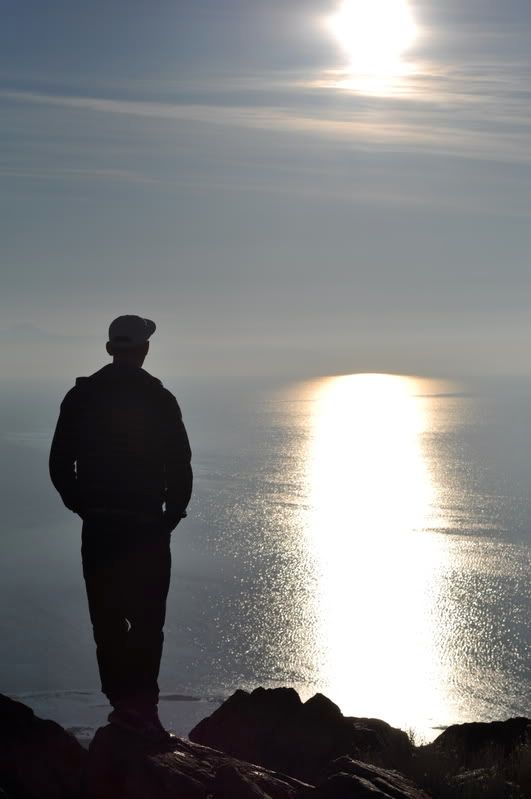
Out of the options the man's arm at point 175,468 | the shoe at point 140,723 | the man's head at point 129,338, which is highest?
the man's head at point 129,338

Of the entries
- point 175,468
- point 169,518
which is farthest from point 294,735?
point 175,468

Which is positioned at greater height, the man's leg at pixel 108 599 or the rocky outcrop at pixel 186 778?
the man's leg at pixel 108 599

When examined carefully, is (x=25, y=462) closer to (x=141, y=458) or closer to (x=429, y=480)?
(x=429, y=480)

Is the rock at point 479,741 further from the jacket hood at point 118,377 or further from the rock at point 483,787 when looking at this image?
the jacket hood at point 118,377

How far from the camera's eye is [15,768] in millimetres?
6648

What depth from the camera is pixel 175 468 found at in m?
7.16

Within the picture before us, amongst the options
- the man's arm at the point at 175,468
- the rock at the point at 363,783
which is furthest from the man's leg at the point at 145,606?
the rock at the point at 363,783

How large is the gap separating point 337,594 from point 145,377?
88.0 metres

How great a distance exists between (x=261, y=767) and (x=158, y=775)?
1.21 metres

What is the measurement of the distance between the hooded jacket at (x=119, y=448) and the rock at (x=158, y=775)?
1.67 meters

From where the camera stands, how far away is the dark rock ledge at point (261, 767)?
6352mm

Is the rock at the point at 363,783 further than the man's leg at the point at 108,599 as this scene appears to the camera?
No

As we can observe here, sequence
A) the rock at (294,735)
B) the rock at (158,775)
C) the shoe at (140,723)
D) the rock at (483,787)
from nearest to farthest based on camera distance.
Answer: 1. the rock at (158,775)
2. the shoe at (140,723)
3. the rock at (483,787)
4. the rock at (294,735)

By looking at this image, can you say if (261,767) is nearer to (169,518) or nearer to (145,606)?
(145,606)
